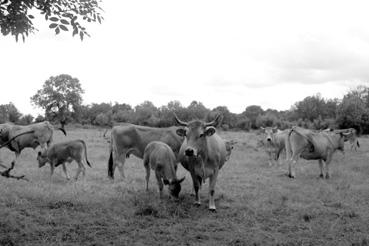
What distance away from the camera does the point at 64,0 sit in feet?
23.1

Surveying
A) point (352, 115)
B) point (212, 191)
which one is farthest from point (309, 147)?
point (352, 115)

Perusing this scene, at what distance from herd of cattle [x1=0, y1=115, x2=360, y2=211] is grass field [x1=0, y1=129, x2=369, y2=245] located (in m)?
0.62

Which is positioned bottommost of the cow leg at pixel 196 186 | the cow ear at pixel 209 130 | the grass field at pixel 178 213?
the grass field at pixel 178 213

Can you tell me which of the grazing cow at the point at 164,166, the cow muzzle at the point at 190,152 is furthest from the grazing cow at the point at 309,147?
the cow muzzle at the point at 190,152

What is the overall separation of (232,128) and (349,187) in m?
56.0

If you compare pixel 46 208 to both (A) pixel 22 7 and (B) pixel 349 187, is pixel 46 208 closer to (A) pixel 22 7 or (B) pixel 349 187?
(A) pixel 22 7

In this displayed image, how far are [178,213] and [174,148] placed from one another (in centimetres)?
448

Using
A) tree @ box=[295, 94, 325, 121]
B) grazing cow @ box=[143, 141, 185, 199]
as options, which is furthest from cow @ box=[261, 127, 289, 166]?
tree @ box=[295, 94, 325, 121]

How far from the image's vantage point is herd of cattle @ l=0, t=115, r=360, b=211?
973 cm

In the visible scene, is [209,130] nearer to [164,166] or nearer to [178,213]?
[164,166]

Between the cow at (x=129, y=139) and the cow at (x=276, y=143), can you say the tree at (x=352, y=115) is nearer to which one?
the cow at (x=276, y=143)

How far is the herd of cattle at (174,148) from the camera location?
31.9ft

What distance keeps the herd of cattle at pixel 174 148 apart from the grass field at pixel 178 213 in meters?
0.62

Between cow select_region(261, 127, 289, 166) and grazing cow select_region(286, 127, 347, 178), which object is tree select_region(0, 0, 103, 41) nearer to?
grazing cow select_region(286, 127, 347, 178)
